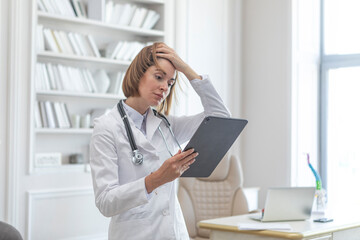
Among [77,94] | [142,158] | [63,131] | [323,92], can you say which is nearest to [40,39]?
[77,94]

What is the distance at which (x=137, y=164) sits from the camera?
178 cm

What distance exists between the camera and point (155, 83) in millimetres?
1835

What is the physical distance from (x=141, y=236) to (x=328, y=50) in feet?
15.2

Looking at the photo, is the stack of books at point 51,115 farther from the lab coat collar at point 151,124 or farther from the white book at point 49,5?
the lab coat collar at point 151,124

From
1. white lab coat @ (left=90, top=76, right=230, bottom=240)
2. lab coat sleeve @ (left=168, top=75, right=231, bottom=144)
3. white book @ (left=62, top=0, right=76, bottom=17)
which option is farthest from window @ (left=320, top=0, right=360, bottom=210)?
white lab coat @ (left=90, top=76, right=230, bottom=240)

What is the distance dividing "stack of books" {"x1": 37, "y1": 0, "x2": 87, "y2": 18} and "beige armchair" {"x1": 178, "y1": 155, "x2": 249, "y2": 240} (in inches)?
71.4

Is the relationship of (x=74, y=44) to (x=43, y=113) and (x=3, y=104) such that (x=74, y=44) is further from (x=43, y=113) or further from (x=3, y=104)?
(x=3, y=104)

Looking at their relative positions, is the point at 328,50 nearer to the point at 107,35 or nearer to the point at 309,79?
the point at 309,79

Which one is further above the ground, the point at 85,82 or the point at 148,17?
the point at 148,17

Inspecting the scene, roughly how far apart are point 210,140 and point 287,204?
165 cm

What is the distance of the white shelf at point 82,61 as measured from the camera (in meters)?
4.59

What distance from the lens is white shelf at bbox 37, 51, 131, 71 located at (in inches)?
181

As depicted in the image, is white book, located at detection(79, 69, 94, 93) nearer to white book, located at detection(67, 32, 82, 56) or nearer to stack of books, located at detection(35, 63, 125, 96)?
stack of books, located at detection(35, 63, 125, 96)

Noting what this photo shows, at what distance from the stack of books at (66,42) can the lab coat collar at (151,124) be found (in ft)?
9.29
